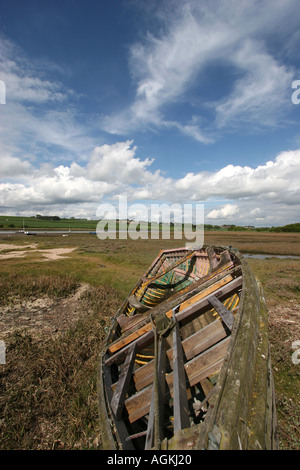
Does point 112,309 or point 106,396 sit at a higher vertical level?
point 106,396

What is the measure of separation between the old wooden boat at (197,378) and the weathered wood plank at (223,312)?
0.04 ft

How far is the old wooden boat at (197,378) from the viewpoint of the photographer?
1.48 metres

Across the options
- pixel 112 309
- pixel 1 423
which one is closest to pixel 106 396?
pixel 1 423

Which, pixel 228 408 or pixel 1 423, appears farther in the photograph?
pixel 1 423

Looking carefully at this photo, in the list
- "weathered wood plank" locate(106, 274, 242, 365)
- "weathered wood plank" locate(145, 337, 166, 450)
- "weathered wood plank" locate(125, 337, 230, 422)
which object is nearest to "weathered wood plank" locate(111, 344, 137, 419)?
"weathered wood plank" locate(125, 337, 230, 422)

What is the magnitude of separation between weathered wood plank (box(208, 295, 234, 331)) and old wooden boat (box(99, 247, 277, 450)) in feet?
0.04

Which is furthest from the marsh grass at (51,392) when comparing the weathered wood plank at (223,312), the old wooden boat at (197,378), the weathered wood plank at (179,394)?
the weathered wood plank at (223,312)

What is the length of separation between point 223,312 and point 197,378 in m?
0.93

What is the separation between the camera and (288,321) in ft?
26.9

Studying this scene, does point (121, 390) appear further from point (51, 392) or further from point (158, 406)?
point (51, 392)

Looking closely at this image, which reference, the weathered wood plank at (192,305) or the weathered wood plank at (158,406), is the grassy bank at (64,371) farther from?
the weathered wood plank at (158,406)
